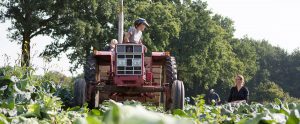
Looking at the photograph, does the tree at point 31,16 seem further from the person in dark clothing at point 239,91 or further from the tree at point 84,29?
the person in dark clothing at point 239,91

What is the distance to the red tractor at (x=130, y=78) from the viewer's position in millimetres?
10078

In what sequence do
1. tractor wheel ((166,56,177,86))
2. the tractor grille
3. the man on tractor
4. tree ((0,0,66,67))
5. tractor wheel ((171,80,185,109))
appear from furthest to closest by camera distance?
tree ((0,0,66,67)), the man on tractor, the tractor grille, tractor wheel ((166,56,177,86)), tractor wheel ((171,80,185,109))

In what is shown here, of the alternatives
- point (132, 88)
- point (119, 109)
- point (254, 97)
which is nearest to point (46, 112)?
point (119, 109)

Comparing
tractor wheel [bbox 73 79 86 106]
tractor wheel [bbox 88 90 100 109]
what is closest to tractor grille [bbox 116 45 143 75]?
tractor wheel [bbox 88 90 100 109]

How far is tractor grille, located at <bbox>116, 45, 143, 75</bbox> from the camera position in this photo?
10.5 meters

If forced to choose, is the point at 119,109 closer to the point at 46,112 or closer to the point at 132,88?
the point at 46,112

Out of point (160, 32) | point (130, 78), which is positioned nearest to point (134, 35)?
point (130, 78)

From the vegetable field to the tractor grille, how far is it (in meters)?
1.59

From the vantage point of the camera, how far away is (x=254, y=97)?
252 feet

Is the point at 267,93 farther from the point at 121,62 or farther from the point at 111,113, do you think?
the point at 111,113

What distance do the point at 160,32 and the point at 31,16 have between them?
10576 millimetres

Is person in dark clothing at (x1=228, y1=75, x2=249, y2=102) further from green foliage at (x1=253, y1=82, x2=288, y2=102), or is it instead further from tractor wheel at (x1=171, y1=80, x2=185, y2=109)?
green foliage at (x1=253, y1=82, x2=288, y2=102)

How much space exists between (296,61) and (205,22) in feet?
→ 146

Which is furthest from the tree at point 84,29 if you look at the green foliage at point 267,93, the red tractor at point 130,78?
the green foliage at point 267,93
